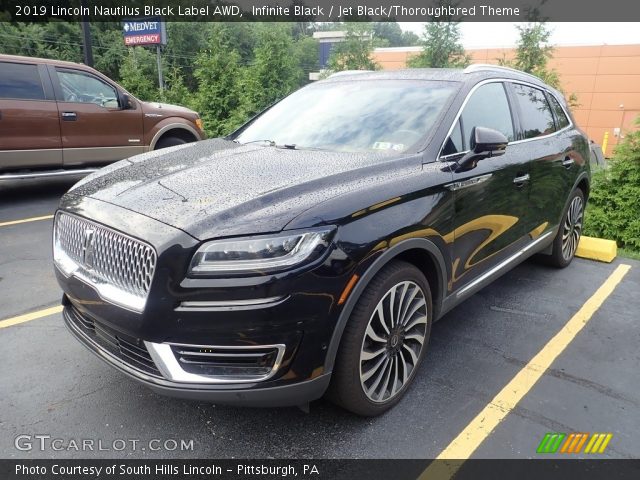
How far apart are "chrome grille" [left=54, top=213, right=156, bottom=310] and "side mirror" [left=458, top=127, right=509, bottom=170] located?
1.89 metres

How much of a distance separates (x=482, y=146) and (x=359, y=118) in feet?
2.74

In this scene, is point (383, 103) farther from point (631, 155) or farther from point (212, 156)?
point (631, 155)

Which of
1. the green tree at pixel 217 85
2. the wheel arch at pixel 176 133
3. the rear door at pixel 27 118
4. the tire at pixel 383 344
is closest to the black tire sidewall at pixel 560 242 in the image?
the tire at pixel 383 344

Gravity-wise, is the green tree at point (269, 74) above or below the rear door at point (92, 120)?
above

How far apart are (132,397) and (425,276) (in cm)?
180

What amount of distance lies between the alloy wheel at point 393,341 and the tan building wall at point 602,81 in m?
24.9

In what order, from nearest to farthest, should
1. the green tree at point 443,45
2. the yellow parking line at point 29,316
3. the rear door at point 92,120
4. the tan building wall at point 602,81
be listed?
the yellow parking line at point 29,316, the rear door at point 92,120, the green tree at point 443,45, the tan building wall at point 602,81

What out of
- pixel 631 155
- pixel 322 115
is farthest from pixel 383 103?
pixel 631 155

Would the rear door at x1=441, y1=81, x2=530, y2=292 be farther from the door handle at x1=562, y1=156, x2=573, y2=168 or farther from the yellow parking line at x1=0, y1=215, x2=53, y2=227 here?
the yellow parking line at x1=0, y1=215, x2=53, y2=227

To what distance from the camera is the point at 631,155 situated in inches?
237

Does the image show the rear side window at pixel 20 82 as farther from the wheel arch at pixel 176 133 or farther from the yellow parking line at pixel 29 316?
the yellow parking line at pixel 29 316

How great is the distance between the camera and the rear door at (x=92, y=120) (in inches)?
282

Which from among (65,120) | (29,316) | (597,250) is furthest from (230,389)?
(65,120)

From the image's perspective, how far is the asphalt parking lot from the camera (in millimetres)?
2424
